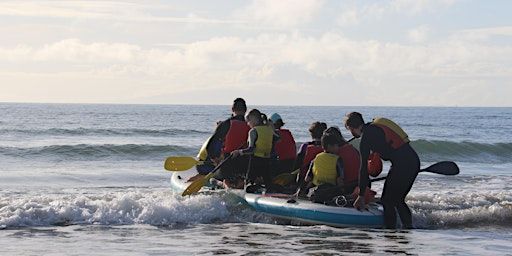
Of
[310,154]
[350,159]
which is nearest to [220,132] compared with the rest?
[310,154]

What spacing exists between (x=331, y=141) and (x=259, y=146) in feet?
4.74

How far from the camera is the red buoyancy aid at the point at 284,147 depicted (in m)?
12.2

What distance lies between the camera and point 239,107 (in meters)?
11.9

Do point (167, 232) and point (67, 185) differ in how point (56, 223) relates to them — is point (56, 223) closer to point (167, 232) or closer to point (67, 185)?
point (167, 232)

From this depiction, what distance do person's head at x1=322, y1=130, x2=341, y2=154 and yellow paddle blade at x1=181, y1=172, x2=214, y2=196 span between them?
93.4 inches

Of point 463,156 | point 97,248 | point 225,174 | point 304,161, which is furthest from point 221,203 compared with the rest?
point 463,156

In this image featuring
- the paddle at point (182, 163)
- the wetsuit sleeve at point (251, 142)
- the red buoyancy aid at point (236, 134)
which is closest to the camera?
the wetsuit sleeve at point (251, 142)

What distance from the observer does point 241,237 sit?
977 centimetres

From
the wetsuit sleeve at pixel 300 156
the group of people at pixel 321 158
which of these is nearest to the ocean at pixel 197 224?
the group of people at pixel 321 158

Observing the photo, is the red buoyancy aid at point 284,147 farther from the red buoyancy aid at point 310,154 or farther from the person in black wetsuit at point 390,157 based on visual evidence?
the person in black wetsuit at point 390,157

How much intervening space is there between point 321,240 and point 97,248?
2.55m

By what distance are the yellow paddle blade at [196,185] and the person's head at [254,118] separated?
120 cm

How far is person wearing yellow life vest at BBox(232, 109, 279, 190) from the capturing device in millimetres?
11383

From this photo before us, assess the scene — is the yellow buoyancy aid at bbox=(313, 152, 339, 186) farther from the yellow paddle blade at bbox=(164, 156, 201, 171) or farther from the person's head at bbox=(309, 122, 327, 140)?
the yellow paddle blade at bbox=(164, 156, 201, 171)
